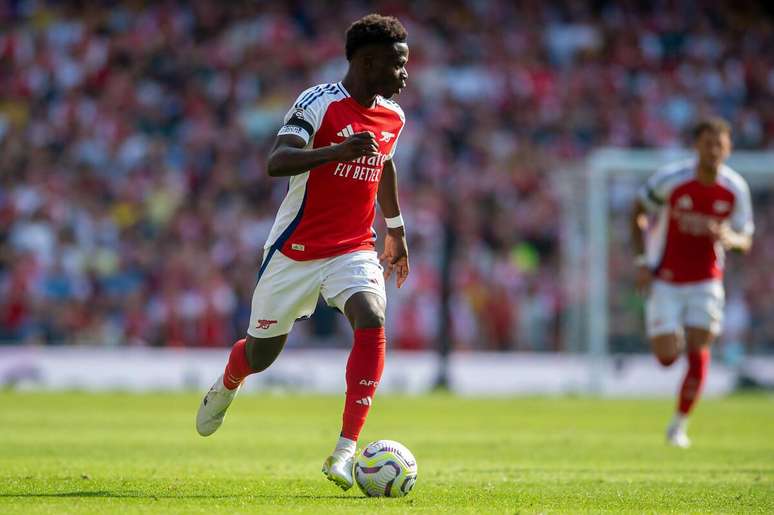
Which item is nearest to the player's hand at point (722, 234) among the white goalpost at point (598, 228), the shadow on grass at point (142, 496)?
the shadow on grass at point (142, 496)

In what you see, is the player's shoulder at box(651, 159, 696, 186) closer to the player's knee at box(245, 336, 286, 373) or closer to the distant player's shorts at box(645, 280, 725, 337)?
the distant player's shorts at box(645, 280, 725, 337)

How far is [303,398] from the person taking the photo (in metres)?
19.8

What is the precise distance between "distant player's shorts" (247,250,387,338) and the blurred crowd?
43.5 ft

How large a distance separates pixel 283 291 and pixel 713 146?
19.6 ft

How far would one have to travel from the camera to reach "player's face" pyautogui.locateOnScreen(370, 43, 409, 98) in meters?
7.36

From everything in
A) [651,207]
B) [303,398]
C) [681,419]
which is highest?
[651,207]

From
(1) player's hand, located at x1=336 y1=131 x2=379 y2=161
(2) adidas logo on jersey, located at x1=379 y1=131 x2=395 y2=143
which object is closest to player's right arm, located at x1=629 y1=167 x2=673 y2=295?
(2) adidas logo on jersey, located at x1=379 y1=131 x2=395 y2=143

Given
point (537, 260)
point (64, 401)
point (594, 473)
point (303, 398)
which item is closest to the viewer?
point (594, 473)

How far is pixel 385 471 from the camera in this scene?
6.99 metres

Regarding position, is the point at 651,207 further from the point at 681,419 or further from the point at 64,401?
the point at 64,401

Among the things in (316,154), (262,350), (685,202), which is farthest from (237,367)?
(685,202)

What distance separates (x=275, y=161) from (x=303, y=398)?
13.1 m

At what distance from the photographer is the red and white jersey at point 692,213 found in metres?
12.6

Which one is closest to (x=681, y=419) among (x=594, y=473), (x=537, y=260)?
Result: (x=594, y=473)
